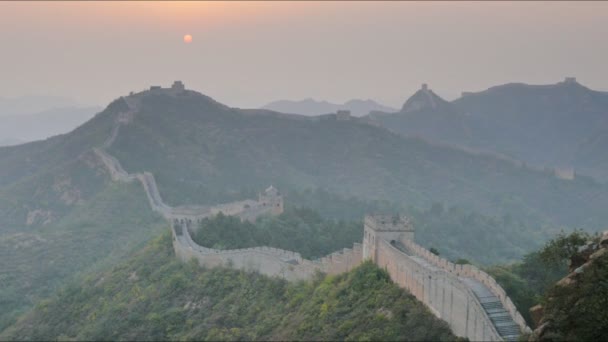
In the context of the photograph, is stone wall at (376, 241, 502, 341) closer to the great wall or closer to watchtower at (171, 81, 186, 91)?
the great wall

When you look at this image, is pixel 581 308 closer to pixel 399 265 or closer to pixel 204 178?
pixel 399 265

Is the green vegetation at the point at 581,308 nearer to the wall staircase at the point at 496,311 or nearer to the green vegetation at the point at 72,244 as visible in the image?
the wall staircase at the point at 496,311

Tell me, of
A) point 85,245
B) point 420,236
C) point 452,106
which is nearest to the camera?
point 85,245

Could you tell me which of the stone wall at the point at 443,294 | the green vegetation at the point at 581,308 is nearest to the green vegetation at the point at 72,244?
the stone wall at the point at 443,294

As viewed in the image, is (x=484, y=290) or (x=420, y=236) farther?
(x=420, y=236)

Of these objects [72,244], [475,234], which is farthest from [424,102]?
[72,244]

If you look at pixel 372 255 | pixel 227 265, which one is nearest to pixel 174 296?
pixel 227 265

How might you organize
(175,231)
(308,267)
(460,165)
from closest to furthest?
(308,267) < (175,231) < (460,165)

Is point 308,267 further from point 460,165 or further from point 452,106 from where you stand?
point 452,106
